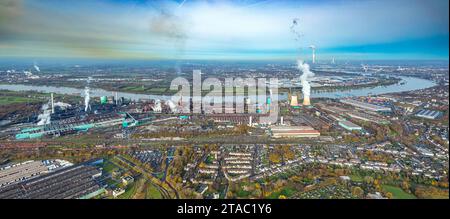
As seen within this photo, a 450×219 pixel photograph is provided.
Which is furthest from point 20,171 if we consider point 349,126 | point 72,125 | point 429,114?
point 429,114

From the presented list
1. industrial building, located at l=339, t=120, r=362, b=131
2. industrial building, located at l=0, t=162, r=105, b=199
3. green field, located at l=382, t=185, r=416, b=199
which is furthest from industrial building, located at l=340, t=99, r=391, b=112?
industrial building, located at l=0, t=162, r=105, b=199

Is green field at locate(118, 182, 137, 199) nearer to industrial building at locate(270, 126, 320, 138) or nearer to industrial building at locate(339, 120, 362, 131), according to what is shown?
industrial building at locate(270, 126, 320, 138)

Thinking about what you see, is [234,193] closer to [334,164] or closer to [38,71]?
[334,164]

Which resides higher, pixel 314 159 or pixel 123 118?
pixel 123 118

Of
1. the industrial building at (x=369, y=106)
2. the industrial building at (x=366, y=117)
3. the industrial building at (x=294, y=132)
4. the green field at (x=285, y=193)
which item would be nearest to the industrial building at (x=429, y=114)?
the industrial building at (x=369, y=106)

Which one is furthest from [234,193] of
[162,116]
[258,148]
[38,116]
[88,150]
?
[38,116]
